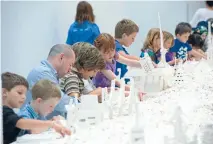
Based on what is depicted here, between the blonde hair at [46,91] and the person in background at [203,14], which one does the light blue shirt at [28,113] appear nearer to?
the blonde hair at [46,91]

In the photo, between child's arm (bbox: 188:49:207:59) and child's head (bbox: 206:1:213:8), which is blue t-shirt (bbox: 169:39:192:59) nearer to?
child's arm (bbox: 188:49:207:59)

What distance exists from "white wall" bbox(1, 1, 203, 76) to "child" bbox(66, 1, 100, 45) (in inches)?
9.2

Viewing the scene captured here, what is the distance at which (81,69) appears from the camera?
1.61m

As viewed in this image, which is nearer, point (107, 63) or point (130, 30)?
point (107, 63)

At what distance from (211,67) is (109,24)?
3.01 ft

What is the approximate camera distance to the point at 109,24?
2857 millimetres

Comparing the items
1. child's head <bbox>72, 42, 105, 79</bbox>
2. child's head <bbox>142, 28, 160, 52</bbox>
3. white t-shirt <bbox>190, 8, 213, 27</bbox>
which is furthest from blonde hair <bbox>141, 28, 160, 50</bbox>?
child's head <bbox>72, 42, 105, 79</bbox>

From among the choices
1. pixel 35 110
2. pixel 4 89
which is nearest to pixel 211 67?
pixel 35 110

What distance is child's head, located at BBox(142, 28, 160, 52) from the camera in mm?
2331

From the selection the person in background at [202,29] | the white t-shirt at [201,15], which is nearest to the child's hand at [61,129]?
the person in background at [202,29]

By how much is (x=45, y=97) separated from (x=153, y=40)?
3.95 ft

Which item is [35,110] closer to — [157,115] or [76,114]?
[76,114]

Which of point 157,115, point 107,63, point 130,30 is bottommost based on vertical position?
point 157,115

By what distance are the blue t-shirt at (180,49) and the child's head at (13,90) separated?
125cm
